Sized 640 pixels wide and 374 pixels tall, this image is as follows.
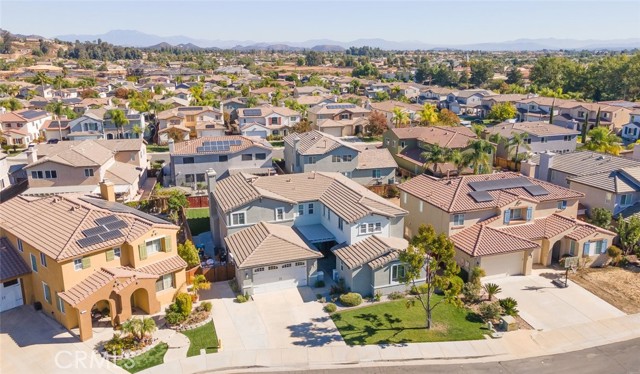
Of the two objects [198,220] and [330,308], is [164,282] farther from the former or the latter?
[198,220]

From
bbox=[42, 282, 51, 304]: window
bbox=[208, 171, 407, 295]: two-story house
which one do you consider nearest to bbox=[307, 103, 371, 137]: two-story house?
bbox=[208, 171, 407, 295]: two-story house

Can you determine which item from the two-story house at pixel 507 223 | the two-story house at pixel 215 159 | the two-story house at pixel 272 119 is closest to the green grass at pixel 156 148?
the two-story house at pixel 272 119

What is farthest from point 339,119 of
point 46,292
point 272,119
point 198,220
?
point 46,292

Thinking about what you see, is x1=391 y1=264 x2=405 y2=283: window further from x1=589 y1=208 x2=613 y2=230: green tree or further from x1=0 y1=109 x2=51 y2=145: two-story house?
x1=0 y1=109 x2=51 y2=145: two-story house

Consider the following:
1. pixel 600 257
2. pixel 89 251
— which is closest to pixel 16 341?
pixel 89 251

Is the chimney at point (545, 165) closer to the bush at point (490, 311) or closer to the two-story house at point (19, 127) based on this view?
the bush at point (490, 311)

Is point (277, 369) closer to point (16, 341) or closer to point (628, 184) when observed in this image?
point (16, 341)

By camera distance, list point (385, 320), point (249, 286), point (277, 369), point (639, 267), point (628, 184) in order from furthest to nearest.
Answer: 1. point (628, 184)
2. point (639, 267)
3. point (249, 286)
4. point (385, 320)
5. point (277, 369)
